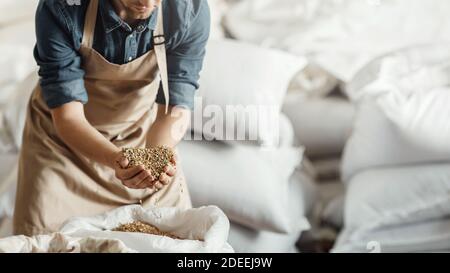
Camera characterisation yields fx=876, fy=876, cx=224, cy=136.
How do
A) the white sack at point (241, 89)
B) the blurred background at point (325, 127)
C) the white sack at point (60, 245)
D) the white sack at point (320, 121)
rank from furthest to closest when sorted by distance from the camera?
the white sack at point (320, 121) < the blurred background at point (325, 127) < the white sack at point (241, 89) < the white sack at point (60, 245)

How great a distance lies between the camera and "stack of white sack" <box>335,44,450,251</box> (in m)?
1.30

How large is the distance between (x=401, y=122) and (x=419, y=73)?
0.13 metres

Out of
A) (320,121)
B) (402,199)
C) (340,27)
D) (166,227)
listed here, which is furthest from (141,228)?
(340,27)

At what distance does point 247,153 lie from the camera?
1.27 m

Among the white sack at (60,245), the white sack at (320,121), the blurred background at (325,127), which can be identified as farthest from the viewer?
the white sack at (320,121)

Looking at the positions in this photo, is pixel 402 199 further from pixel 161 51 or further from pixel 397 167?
pixel 161 51

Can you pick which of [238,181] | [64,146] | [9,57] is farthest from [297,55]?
[64,146]

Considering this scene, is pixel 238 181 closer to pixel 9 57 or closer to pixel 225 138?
pixel 225 138

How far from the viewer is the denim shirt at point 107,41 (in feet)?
3.04

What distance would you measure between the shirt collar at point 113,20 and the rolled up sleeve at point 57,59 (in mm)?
40

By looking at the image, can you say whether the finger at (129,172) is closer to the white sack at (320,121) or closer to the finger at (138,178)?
the finger at (138,178)

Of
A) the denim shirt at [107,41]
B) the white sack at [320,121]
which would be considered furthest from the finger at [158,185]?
the white sack at [320,121]

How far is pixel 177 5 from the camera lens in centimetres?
94

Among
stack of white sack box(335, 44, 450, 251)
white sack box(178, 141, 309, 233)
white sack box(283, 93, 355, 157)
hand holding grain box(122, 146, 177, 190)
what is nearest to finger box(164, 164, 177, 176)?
hand holding grain box(122, 146, 177, 190)
